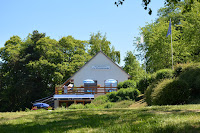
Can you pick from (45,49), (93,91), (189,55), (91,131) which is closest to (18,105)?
(45,49)

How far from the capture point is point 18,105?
50.0m

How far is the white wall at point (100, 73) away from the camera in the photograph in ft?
137

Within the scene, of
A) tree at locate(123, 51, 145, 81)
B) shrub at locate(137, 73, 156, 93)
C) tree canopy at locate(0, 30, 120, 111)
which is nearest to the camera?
shrub at locate(137, 73, 156, 93)

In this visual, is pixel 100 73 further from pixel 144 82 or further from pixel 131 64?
pixel 131 64

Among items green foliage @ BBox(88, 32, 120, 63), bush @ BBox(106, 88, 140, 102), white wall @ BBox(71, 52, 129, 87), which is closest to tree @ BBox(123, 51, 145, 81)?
green foliage @ BBox(88, 32, 120, 63)

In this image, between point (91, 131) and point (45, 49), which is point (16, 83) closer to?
point (45, 49)

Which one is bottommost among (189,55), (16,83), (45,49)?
(16,83)

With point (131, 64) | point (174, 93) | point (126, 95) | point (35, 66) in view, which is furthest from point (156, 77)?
point (131, 64)

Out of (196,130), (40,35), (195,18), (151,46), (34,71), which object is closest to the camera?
(196,130)

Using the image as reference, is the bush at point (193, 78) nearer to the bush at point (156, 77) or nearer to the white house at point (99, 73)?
the bush at point (156, 77)

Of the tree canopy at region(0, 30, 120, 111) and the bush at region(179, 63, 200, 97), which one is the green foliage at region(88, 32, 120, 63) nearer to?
the tree canopy at region(0, 30, 120, 111)

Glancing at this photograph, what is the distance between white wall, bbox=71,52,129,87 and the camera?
41750 millimetres

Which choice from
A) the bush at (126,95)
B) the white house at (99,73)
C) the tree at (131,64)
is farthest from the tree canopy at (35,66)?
the bush at (126,95)

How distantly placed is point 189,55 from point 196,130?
31774 mm
